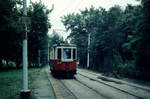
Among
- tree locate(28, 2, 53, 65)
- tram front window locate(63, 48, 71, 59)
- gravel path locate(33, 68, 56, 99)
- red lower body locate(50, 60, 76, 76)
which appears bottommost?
gravel path locate(33, 68, 56, 99)

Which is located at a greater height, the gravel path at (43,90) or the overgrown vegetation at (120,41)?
the overgrown vegetation at (120,41)

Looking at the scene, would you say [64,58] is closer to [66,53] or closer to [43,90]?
[66,53]

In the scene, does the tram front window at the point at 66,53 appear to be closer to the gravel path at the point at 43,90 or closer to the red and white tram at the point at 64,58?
the red and white tram at the point at 64,58

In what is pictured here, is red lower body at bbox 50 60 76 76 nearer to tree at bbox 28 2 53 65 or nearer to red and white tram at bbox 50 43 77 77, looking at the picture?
red and white tram at bbox 50 43 77 77

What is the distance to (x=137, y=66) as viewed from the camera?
21297 millimetres

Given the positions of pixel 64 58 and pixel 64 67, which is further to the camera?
pixel 64 58

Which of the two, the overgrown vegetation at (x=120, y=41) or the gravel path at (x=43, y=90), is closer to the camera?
the gravel path at (x=43, y=90)

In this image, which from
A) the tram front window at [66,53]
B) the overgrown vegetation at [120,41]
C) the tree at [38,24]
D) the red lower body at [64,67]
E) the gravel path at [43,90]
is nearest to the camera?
the gravel path at [43,90]

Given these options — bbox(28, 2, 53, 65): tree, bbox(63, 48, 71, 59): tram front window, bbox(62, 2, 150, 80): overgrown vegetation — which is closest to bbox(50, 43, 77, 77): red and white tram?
bbox(63, 48, 71, 59): tram front window

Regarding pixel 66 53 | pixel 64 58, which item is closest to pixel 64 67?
pixel 64 58

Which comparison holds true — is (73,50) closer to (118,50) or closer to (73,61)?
(73,61)

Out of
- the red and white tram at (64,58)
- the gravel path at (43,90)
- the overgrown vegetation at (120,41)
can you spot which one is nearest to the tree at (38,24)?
the overgrown vegetation at (120,41)

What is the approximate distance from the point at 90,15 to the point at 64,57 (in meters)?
39.4

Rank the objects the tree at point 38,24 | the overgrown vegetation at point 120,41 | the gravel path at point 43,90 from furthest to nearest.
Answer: the tree at point 38,24
the overgrown vegetation at point 120,41
the gravel path at point 43,90
